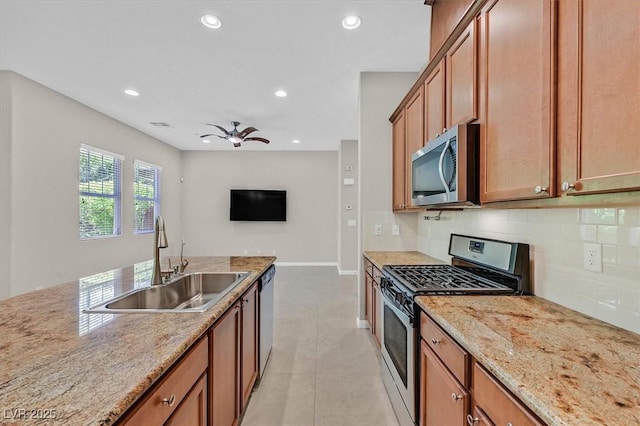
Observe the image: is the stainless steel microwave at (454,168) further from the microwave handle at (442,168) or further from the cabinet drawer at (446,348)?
the cabinet drawer at (446,348)

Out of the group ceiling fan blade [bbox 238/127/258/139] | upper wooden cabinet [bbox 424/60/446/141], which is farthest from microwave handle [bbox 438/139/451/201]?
ceiling fan blade [bbox 238/127/258/139]

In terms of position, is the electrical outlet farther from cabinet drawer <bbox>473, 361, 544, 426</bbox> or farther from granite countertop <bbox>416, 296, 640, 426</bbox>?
cabinet drawer <bbox>473, 361, 544, 426</bbox>

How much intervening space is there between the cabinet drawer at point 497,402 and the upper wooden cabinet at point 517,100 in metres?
0.68

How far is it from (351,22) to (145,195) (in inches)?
216

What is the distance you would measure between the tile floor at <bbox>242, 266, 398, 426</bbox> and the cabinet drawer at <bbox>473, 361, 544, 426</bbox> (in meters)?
1.17

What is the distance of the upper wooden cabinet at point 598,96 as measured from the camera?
0.79m

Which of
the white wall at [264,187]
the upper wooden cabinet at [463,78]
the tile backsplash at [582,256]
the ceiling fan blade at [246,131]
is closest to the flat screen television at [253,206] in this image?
the white wall at [264,187]

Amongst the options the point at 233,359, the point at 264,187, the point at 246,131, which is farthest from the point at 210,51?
the point at 264,187

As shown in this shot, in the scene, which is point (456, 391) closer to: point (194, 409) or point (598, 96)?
point (194, 409)

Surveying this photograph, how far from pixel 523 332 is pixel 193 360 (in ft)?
3.96

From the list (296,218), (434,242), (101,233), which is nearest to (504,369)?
(434,242)

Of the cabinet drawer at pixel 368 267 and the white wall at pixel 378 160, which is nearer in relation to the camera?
the cabinet drawer at pixel 368 267

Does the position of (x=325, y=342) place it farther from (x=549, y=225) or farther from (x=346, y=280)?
(x=346, y=280)

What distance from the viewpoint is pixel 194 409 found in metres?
1.08
